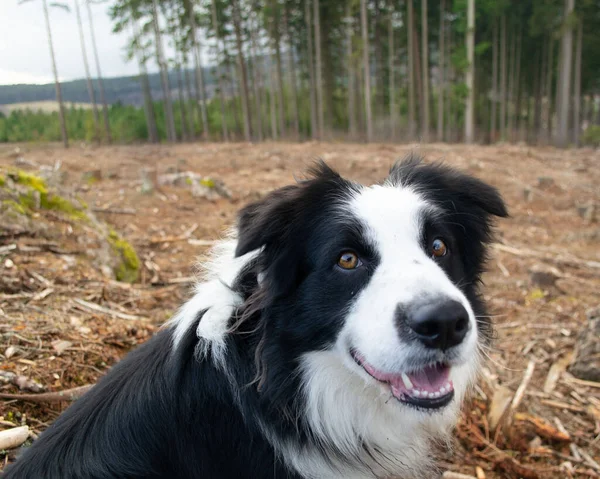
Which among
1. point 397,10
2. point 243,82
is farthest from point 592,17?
point 243,82

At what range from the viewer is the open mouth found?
7.45 feet

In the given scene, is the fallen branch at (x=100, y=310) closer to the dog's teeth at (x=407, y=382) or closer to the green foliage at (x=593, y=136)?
the dog's teeth at (x=407, y=382)

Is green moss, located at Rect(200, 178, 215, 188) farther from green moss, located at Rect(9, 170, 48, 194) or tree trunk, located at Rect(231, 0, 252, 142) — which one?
tree trunk, located at Rect(231, 0, 252, 142)

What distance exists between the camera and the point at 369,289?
91.5 inches

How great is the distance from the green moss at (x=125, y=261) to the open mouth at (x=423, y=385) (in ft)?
13.7

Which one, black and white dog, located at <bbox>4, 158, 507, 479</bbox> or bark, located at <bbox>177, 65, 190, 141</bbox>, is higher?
bark, located at <bbox>177, 65, 190, 141</bbox>

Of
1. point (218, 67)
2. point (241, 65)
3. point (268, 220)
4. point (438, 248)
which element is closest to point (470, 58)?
point (241, 65)

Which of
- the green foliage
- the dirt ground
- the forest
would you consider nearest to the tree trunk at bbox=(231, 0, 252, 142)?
the forest

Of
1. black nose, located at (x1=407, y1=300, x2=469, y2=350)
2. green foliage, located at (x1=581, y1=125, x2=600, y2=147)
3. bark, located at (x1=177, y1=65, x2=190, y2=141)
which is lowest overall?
green foliage, located at (x1=581, y1=125, x2=600, y2=147)

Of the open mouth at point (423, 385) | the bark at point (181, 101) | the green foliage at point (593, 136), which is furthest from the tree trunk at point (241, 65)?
the open mouth at point (423, 385)

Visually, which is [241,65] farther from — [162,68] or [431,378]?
[431,378]

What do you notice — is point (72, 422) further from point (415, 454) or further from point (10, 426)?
point (415, 454)

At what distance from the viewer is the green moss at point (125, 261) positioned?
5.76m

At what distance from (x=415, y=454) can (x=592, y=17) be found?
4173cm
